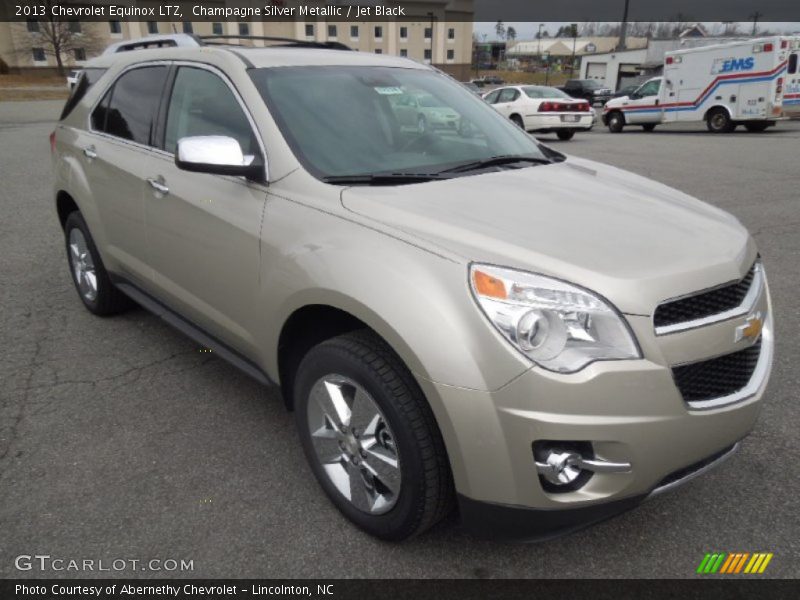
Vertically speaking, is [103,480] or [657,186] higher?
[657,186]

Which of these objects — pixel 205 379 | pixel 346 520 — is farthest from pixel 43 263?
pixel 346 520

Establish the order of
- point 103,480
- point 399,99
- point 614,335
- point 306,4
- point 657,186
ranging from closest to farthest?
1. point 614,335
2. point 103,480
3. point 657,186
4. point 399,99
5. point 306,4

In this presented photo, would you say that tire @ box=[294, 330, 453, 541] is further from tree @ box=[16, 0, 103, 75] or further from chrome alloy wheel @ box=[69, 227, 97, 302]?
tree @ box=[16, 0, 103, 75]

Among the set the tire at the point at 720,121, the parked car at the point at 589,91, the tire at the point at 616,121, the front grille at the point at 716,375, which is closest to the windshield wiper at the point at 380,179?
the front grille at the point at 716,375

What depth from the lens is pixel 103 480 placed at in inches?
111

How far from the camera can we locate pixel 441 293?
1976mm

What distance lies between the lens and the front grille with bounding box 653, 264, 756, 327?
195 centimetres

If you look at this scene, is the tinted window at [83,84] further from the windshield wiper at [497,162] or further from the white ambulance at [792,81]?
the white ambulance at [792,81]

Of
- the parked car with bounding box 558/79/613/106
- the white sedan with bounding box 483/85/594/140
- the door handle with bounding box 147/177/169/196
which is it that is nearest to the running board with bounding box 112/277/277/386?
the door handle with bounding box 147/177/169/196

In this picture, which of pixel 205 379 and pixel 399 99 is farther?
pixel 205 379

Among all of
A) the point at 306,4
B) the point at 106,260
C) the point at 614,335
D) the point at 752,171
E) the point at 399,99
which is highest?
the point at 306,4

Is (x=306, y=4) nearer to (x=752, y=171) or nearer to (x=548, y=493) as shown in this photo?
(x=752, y=171)

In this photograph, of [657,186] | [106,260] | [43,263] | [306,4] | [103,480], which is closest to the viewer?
[103,480]

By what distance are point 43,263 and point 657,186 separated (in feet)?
18.5
